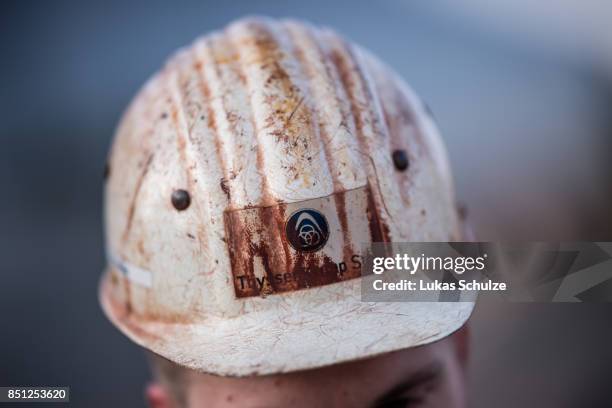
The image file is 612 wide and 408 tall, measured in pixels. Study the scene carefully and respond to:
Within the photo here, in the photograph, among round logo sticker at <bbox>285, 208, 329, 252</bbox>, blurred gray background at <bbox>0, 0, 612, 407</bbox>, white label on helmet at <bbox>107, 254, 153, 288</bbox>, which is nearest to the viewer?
round logo sticker at <bbox>285, 208, 329, 252</bbox>

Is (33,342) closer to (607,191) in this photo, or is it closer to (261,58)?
(261,58)

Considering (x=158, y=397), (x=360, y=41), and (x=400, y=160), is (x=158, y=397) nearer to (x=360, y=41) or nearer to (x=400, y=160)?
(x=400, y=160)

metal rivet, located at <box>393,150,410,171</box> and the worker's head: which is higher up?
metal rivet, located at <box>393,150,410,171</box>

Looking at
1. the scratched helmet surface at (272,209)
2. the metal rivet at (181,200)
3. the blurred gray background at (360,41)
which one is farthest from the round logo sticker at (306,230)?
the blurred gray background at (360,41)

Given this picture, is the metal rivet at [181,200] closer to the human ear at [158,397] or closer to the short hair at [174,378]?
the short hair at [174,378]

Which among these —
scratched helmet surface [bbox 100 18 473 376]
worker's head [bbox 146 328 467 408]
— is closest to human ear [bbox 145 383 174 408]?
worker's head [bbox 146 328 467 408]

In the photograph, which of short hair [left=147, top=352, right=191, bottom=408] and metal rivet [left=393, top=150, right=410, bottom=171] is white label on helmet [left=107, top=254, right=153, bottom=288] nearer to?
short hair [left=147, top=352, right=191, bottom=408]
